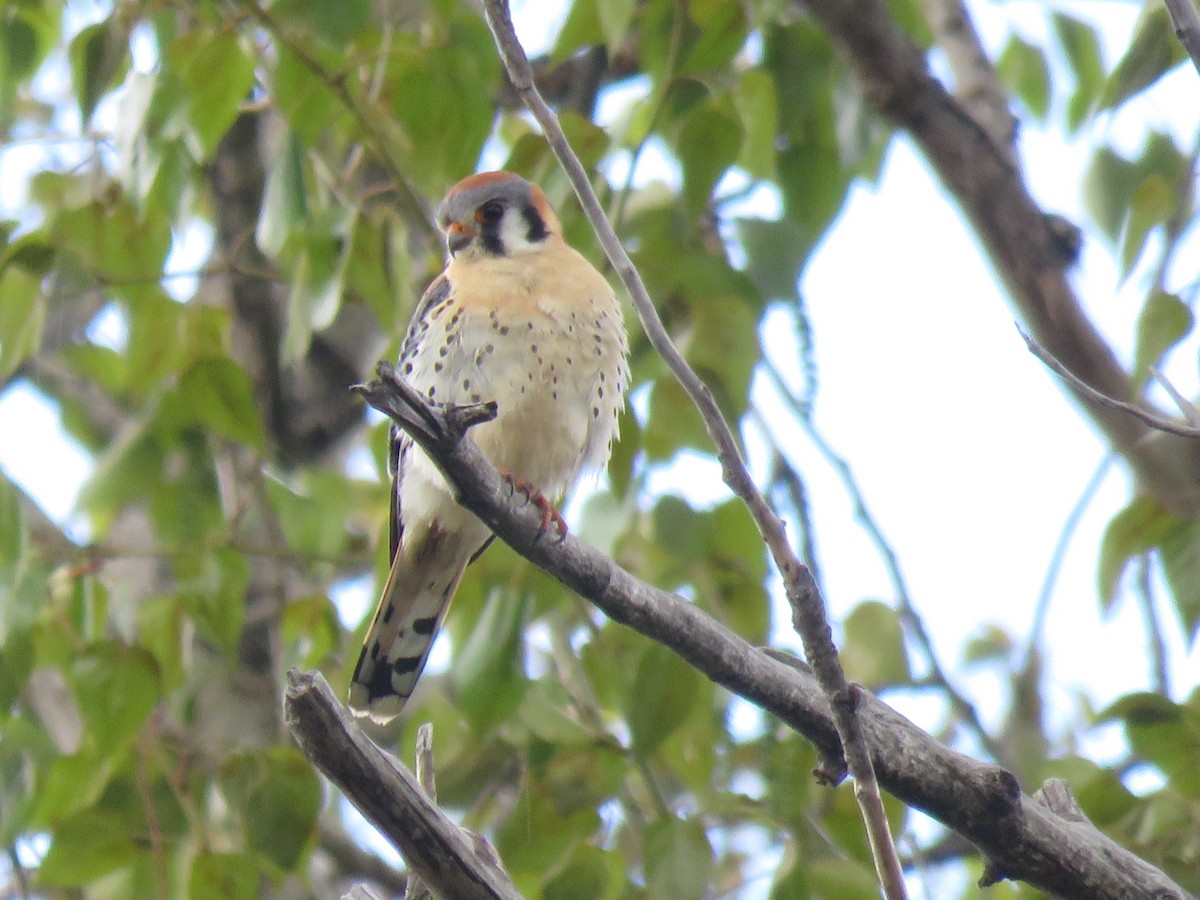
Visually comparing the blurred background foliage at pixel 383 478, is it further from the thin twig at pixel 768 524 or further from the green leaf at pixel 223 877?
the thin twig at pixel 768 524

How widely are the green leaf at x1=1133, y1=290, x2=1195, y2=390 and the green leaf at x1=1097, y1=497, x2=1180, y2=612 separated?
45 cm

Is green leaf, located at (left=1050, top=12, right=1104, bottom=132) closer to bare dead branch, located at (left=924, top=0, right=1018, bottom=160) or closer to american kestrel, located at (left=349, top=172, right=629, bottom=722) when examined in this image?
bare dead branch, located at (left=924, top=0, right=1018, bottom=160)

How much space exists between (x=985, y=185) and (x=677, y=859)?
68.9 inches

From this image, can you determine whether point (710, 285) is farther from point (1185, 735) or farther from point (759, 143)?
point (1185, 735)

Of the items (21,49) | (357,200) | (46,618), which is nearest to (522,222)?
(357,200)

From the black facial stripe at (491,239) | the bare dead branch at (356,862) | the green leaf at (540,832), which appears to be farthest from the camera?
the bare dead branch at (356,862)

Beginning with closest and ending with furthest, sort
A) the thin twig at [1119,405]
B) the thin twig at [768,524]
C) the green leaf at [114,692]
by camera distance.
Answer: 1. the thin twig at [768,524]
2. the thin twig at [1119,405]
3. the green leaf at [114,692]

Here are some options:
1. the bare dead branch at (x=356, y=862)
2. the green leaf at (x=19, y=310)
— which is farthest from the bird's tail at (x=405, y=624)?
the bare dead branch at (x=356, y=862)

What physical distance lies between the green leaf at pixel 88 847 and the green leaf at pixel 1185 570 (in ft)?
6.83

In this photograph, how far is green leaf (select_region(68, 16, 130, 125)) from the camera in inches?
116

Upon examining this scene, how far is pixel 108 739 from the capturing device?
2.94 m

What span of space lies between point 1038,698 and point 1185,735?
1.64 metres

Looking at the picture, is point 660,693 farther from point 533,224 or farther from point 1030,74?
point 1030,74

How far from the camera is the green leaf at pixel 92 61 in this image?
2953mm
